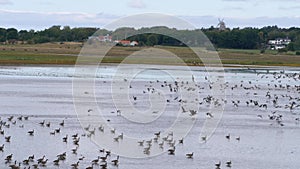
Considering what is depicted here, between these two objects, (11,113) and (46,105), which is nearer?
(11,113)

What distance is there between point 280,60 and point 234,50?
1978 centimetres

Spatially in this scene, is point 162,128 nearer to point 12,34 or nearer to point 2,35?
point 2,35

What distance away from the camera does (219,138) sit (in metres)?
27.6

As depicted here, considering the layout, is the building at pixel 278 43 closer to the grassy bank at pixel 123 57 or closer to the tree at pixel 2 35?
the grassy bank at pixel 123 57

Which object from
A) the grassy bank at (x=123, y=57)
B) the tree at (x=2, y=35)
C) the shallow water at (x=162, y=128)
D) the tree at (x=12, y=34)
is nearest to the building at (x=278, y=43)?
the grassy bank at (x=123, y=57)

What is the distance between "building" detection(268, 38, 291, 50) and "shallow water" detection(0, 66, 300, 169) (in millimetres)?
88452

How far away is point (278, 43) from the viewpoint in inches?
5837

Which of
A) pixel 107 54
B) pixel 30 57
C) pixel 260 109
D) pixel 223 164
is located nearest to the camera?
pixel 223 164

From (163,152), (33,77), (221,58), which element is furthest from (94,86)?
(221,58)

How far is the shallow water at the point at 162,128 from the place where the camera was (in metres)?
22.7

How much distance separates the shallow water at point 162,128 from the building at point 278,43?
3482 inches

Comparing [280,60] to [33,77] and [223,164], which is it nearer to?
[33,77]

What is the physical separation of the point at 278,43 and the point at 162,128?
12150 centimetres

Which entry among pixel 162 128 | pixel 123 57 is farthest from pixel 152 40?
pixel 162 128
